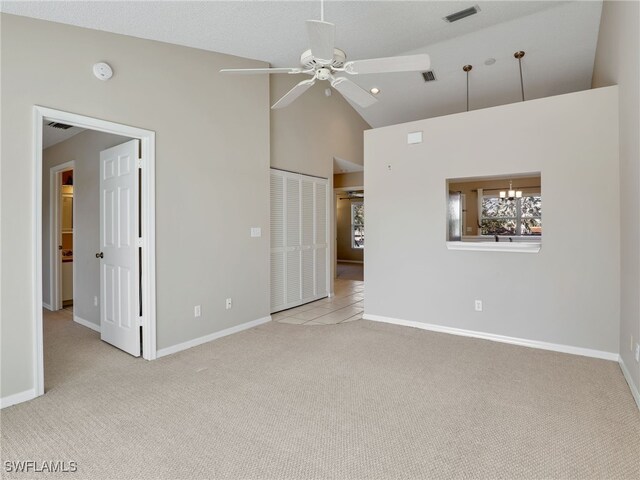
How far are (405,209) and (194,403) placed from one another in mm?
3193

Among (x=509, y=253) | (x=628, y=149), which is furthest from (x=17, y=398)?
(x=628, y=149)

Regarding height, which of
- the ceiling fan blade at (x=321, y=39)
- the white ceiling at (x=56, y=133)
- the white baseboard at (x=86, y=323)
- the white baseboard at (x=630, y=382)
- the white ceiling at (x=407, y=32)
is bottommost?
the white baseboard at (x=630, y=382)

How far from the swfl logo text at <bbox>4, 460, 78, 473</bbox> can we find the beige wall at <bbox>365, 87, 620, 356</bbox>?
353 cm

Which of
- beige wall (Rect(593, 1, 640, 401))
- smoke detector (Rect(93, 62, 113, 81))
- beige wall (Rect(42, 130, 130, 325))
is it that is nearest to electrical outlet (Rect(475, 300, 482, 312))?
beige wall (Rect(593, 1, 640, 401))

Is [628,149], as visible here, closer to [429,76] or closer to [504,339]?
[504,339]

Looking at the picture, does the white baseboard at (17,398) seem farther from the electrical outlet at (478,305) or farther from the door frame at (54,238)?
the electrical outlet at (478,305)

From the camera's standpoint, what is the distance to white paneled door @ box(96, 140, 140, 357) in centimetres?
337

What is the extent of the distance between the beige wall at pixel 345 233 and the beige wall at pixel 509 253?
7.16 m

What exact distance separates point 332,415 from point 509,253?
2625 millimetres

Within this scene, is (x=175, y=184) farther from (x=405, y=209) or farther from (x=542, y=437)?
(x=542, y=437)

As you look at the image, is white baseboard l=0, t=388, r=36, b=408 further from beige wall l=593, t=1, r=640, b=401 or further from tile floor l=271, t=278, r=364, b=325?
beige wall l=593, t=1, r=640, b=401

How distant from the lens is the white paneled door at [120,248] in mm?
3365

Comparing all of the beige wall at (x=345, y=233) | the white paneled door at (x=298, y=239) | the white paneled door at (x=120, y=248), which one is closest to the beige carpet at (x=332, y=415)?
the white paneled door at (x=120, y=248)

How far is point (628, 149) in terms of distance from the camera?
2.79 meters
